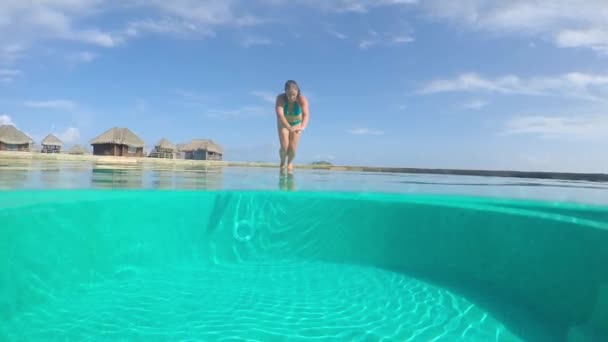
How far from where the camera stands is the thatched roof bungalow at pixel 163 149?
38.1 m

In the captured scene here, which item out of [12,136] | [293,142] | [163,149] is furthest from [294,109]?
[12,136]

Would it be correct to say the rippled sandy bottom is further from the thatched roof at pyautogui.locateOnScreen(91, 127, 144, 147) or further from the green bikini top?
the thatched roof at pyautogui.locateOnScreen(91, 127, 144, 147)

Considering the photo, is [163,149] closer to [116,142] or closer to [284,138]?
[116,142]

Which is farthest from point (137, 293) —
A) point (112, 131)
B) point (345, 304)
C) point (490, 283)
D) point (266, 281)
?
point (112, 131)

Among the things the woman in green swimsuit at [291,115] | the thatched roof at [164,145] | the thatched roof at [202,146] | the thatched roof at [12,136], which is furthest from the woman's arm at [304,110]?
Result: the thatched roof at [12,136]

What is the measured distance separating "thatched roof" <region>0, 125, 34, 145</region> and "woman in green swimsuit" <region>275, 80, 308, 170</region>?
35.7 meters

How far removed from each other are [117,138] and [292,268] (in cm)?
3317

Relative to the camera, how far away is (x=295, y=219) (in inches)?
183

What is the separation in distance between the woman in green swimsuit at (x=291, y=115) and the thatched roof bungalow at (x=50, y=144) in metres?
38.5

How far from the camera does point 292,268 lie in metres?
3.83

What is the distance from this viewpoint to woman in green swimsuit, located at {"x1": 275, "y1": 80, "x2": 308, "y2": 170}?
7172 mm

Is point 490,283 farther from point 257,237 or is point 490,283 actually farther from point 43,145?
point 43,145

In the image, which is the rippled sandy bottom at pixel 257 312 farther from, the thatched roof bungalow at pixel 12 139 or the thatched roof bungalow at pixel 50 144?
the thatched roof bungalow at pixel 50 144

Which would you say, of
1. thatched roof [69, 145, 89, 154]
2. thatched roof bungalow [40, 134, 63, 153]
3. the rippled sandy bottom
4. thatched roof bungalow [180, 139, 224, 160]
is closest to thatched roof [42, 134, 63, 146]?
thatched roof bungalow [40, 134, 63, 153]
